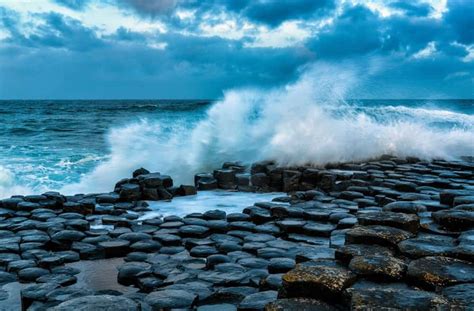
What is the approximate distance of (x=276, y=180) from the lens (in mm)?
8445

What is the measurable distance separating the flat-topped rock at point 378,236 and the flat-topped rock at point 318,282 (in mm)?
631

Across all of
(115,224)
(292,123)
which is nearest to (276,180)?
(292,123)

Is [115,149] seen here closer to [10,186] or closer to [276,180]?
[10,186]

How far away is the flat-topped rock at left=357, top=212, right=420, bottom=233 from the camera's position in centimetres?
334

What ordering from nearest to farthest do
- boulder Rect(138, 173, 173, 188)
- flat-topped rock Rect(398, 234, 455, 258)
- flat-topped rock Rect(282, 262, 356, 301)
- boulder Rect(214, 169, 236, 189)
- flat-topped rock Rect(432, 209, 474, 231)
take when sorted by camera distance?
flat-topped rock Rect(282, 262, 356, 301) < flat-topped rock Rect(398, 234, 455, 258) < flat-topped rock Rect(432, 209, 474, 231) < boulder Rect(138, 173, 173, 188) < boulder Rect(214, 169, 236, 189)

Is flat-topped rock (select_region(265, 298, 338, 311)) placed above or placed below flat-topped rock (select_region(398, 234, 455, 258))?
below

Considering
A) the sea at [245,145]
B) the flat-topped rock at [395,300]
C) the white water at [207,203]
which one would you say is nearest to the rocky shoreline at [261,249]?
the flat-topped rock at [395,300]

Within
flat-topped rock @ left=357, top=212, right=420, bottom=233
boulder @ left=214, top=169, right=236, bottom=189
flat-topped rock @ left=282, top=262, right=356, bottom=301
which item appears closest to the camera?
flat-topped rock @ left=282, top=262, right=356, bottom=301

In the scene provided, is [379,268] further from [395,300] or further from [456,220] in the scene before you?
[456,220]

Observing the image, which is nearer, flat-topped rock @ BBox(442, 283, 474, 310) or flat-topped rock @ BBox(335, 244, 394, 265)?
flat-topped rock @ BBox(442, 283, 474, 310)

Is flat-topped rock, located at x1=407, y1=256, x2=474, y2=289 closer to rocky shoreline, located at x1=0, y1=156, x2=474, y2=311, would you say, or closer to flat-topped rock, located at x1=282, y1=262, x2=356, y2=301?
rocky shoreline, located at x1=0, y1=156, x2=474, y2=311

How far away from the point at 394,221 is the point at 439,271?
94cm

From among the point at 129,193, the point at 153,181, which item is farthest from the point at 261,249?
the point at 153,181

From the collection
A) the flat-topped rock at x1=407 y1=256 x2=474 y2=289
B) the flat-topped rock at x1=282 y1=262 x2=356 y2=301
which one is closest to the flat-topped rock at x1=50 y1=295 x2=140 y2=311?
the flat-topped rock at x1=282 y1=262 x2=356 y2=301
